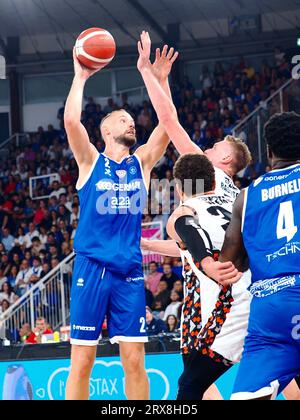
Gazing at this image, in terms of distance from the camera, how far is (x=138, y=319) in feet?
21.4

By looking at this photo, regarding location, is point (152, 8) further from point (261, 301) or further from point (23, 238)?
point (261, 301)

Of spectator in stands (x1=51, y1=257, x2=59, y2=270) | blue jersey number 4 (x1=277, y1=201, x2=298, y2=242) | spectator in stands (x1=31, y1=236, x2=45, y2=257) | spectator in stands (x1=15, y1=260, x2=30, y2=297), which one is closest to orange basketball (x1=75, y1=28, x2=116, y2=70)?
blue jersey number 4 (x1=277, y1=201, x2=298, y2=242)

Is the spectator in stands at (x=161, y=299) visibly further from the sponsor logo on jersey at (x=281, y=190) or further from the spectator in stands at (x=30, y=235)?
the sponsor logo on jersey at (x=281, y=190)

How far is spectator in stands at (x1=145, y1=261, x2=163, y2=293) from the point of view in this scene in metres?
14.9

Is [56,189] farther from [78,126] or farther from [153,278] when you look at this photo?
[78,126]

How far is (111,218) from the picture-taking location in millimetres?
6594

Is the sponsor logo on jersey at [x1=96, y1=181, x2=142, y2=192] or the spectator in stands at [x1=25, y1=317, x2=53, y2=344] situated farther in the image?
the spectator in stands at [x1=25, y1=317, x2=53, y2=344]

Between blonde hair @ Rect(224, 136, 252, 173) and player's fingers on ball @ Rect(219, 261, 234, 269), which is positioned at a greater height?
blonde hair @ Rect(224, 136, 252, 173)

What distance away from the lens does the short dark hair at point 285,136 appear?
4.66 meters

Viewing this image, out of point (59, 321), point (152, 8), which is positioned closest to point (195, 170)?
point (59, 321)

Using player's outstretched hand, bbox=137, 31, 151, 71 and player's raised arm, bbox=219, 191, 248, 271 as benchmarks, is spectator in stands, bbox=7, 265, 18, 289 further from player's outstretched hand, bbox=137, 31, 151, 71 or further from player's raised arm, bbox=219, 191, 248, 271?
player's raised arm, bbox=219, 191, 248, 271

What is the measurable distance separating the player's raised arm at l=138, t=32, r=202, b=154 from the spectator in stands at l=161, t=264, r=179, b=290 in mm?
7676

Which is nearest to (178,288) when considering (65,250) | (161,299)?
(161,299)

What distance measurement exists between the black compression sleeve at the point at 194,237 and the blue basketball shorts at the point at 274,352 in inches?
31.3
